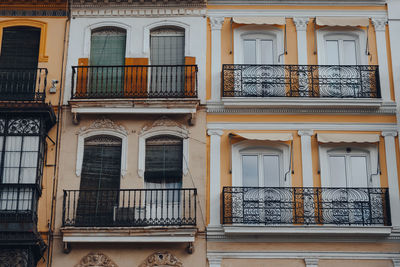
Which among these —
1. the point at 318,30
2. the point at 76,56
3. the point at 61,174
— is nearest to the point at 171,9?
the point at 76,56

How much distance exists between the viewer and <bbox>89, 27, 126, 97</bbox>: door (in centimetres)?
2089

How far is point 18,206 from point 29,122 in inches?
94.6

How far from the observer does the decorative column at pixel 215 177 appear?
1930 centimetres

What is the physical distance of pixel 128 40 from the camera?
21.5 m

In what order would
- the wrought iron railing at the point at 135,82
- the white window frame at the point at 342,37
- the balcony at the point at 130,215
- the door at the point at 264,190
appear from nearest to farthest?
1. the balcony at the point at 130,215
2. the door at the point at 264,190
3. the wrought iron railing at the point at 135,82
4. the white window frame at the point at 342,37

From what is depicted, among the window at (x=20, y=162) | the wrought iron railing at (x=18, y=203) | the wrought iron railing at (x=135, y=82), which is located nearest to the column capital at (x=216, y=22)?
the wrought iron railing at (x=135, y=82)

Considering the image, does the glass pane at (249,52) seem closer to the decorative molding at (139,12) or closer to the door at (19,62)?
the decorative molding at (139,12)

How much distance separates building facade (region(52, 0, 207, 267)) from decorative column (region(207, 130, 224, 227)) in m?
0.26

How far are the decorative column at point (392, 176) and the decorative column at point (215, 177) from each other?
4.76m

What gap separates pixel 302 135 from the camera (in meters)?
20.2

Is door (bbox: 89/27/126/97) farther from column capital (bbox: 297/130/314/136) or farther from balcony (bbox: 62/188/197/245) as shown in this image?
column capital (bbox: 297/130/314/136)

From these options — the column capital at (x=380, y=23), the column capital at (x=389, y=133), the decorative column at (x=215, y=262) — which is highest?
the column capital at (x=380, y=23)

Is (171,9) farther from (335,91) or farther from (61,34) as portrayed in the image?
(335,91)

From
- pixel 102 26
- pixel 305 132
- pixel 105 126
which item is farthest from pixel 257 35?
pixel 105 126
